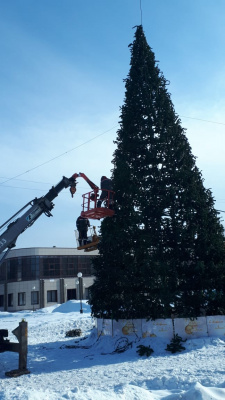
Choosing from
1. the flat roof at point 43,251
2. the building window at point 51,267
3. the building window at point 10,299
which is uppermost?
the flat roof at point 43,251

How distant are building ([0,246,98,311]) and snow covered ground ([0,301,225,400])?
125 feet

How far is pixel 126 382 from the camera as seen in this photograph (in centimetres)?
1001

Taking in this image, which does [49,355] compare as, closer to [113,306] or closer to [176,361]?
[113,306]

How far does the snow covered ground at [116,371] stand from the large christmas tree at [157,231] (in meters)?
1.56

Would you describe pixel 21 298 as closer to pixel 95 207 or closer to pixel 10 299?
pixel 10 299

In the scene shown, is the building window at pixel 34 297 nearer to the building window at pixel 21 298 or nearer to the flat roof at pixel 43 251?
the building window at pixel 21 298

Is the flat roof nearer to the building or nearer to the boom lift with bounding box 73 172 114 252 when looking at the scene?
the building

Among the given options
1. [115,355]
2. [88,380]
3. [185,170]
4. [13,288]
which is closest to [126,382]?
[88,380]

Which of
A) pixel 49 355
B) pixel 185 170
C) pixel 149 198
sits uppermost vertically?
pixel 185 170

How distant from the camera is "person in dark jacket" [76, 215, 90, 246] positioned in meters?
16.8

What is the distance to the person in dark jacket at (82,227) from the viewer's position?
55.0 feet

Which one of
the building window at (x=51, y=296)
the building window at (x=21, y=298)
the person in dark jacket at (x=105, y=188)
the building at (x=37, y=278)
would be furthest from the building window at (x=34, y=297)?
the person in dark jacket at (x=105, y=188)

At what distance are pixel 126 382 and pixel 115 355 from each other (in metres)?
4.79

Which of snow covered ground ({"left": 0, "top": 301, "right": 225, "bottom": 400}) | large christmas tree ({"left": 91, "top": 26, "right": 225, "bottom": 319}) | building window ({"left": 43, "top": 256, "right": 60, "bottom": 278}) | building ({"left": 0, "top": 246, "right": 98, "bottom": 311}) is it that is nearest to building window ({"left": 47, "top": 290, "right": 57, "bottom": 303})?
building ({"left": 0, "top": 246, "right": 98, "bottom": 311})
